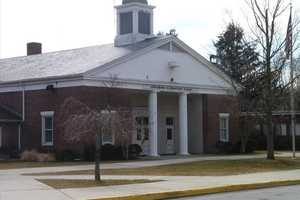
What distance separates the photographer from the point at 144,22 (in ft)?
144

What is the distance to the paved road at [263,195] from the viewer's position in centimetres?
1781

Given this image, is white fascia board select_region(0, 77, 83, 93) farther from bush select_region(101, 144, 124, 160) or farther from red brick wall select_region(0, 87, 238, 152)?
bush select_region(101, 144, 124, 160)

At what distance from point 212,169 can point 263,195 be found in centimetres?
980

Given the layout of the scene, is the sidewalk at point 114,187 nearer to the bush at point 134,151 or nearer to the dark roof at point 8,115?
the bush at point 134,151

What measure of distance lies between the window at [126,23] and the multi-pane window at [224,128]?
974 cm

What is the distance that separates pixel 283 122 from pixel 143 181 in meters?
36.0

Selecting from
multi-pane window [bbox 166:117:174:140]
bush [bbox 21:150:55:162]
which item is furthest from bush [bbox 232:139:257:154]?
bush [bbox 21:150:55:162]

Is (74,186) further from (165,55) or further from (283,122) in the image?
(283,122)

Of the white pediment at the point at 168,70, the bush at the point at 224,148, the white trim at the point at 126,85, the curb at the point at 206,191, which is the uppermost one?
the white pediment at the point at 168,70

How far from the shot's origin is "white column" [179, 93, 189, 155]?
141ft

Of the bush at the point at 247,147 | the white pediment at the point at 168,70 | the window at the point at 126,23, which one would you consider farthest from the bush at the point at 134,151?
the bush at the point at 247,147

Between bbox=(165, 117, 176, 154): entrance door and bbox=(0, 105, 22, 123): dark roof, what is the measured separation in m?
11.0

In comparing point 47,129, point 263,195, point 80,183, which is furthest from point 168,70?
point 263,195

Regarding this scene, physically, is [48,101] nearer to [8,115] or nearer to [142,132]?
[8,115]
